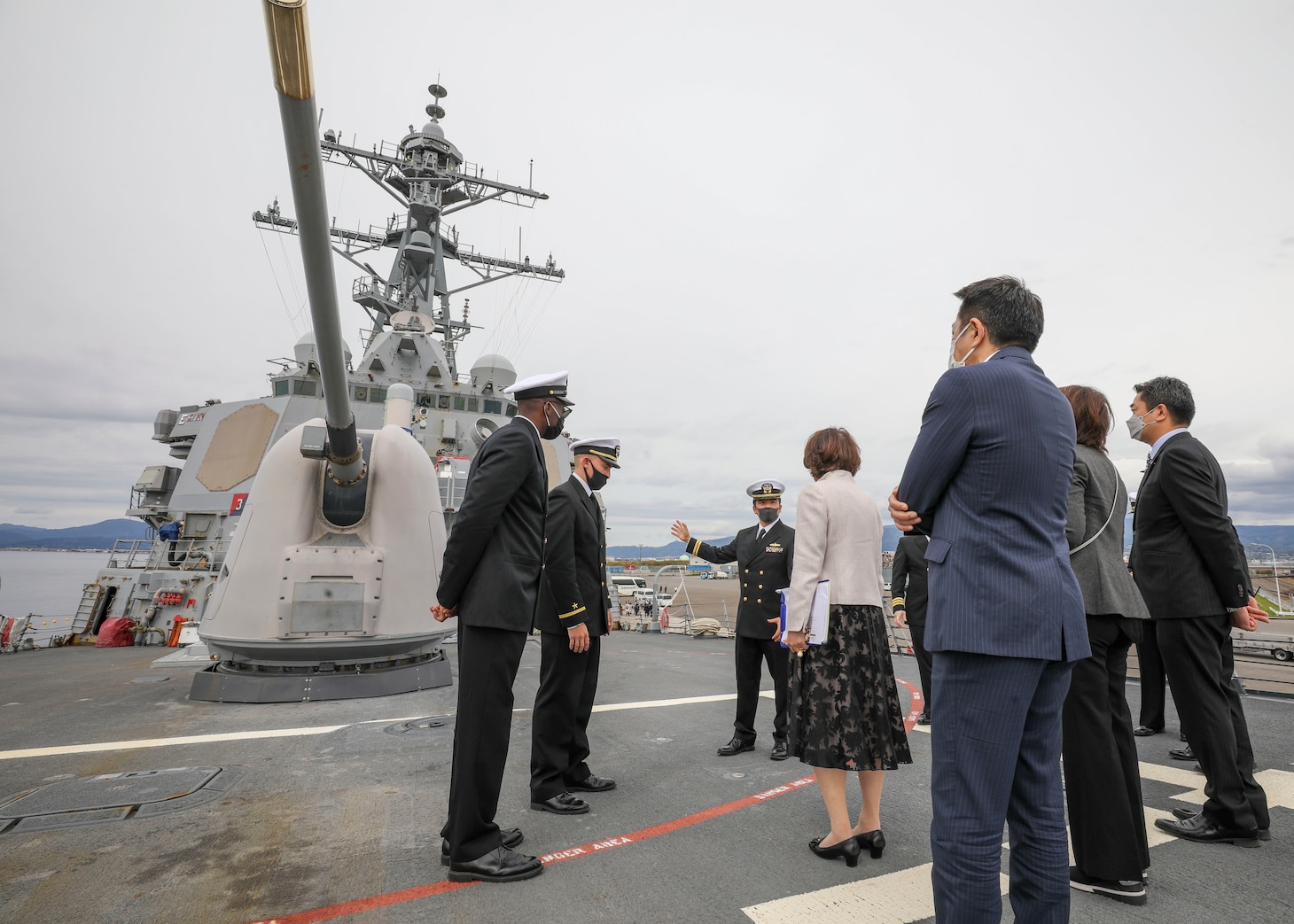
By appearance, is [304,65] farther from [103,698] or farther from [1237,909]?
[103,698]

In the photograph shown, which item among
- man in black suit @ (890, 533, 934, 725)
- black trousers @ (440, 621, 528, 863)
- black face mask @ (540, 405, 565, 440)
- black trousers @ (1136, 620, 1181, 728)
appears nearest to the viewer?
black trousers @ (440, 621, 528, 863)

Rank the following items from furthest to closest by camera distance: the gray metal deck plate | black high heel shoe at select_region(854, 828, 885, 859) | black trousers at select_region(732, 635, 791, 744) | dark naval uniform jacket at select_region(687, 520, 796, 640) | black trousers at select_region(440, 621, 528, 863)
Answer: dark naval uniform jacket at select_region(687, 520, 796, 640), black trousers at select_region(732, 635, 791, 744), the gray metal deck plate, black high heel shoe at select_region(854, 828, 885, 859), black trousers at select_region(440, 621, 528, 863)

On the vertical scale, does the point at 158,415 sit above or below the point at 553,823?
above

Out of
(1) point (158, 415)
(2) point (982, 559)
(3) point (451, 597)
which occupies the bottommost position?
(3) point (451, 597)

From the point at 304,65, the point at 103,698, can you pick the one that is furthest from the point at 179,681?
the point at 304,65

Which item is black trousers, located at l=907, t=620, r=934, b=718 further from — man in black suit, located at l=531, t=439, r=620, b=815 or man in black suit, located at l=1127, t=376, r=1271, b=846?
man in black suit, located at l=531, t=439, r=620, b=815

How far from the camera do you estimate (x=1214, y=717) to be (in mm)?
2531

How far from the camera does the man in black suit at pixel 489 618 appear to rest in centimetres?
219

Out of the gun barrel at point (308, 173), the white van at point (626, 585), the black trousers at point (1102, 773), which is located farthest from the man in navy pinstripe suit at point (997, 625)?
the white van at point (626, 585)

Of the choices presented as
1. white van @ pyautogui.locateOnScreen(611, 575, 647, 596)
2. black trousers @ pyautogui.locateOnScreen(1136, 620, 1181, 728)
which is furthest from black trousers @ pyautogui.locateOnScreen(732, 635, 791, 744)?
white van @ pyautogui.locateOnScreen(611, 575, 647, 596)

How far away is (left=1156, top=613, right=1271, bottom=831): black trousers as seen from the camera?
2438mm

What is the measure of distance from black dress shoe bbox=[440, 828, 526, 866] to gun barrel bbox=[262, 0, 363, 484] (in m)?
2.63

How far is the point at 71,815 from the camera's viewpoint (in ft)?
8.59

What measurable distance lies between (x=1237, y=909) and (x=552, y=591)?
2.73m
